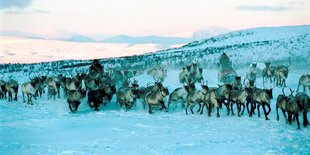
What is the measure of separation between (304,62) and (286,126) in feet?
84.1

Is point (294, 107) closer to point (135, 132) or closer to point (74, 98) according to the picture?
point (135, 132)

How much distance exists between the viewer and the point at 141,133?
16625mm

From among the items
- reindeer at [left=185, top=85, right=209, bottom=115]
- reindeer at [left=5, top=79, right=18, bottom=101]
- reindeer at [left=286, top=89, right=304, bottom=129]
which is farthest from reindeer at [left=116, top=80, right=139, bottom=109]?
reindeer at [left=286, top=89, right=304, bottom=129]

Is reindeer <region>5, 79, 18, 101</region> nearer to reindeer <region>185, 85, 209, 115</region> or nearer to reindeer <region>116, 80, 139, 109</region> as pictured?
reindeer <region>116, 80, 139, 109</region>

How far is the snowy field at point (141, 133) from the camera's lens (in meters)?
14.0

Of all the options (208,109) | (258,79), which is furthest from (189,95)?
(258,79)

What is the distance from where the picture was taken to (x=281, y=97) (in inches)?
715

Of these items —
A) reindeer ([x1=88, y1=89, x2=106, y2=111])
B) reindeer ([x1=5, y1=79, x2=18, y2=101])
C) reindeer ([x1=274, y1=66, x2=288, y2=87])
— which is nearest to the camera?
reindeer ([x1=88, y1=89, x2=106, y2=111])

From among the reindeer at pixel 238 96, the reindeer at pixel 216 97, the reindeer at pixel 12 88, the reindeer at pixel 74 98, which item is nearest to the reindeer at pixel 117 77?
the reindeer at pixel 12 88

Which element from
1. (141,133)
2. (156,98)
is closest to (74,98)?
(156,98)

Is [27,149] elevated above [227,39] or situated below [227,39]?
below

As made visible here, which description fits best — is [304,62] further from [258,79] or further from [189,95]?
[189,95]

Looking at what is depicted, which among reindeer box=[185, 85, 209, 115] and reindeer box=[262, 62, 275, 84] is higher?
reindeer box=[262, 62, 275, 84]

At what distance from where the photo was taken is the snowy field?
551 inches
